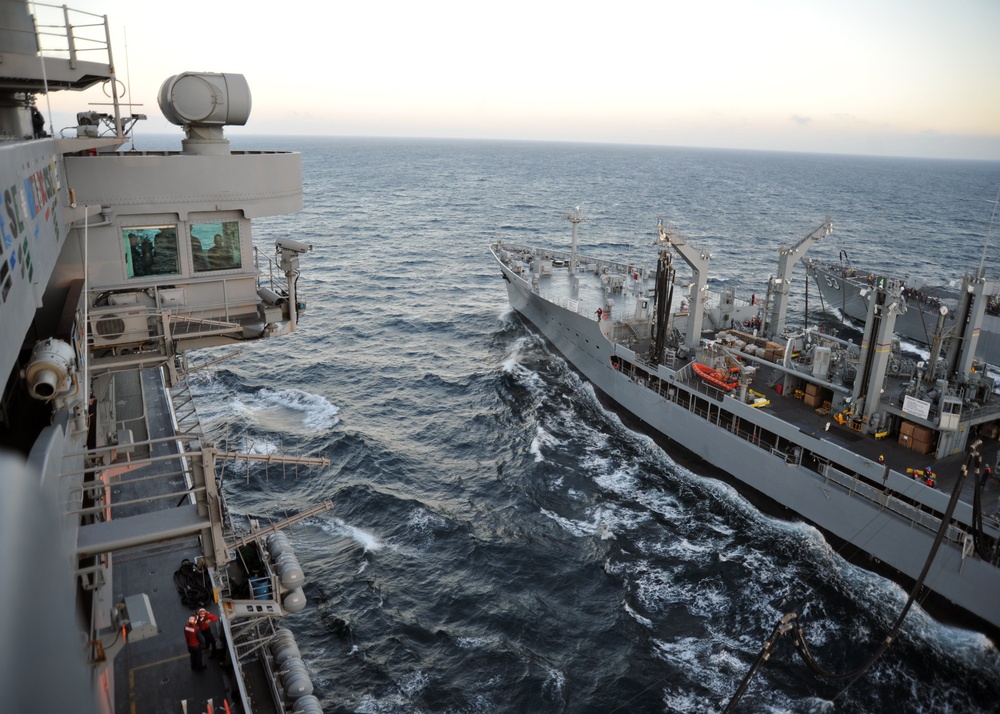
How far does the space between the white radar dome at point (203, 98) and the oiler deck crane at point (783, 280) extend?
27024 millimetres

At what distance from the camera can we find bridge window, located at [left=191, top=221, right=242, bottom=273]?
18.4m

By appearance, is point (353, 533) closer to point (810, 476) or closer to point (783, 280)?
point (810, 476)

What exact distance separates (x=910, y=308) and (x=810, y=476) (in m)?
29.1

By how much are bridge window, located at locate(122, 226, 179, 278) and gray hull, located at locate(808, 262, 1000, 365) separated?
41.0 metres

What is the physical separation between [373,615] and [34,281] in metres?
15.6

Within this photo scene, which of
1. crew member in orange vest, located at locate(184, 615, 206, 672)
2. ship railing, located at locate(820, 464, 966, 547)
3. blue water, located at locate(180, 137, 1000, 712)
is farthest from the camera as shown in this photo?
ship railing, located at locate(820, 464, 966, 547)

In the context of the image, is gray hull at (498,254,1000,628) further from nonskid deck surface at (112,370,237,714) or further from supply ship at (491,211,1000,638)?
nonskid deck surface at (112,370,237,714)

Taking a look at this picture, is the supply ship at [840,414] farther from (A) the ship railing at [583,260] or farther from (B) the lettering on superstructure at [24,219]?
(B) the lettering on superstructure at [24,219]

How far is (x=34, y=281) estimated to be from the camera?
8.96 m

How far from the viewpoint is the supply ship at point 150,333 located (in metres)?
11.1

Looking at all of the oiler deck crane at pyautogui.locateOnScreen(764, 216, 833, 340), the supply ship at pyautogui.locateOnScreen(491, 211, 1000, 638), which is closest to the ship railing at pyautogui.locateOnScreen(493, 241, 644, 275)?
the supply ship at pyautogui.locateOnScreen(491, 211, 1000, 638)

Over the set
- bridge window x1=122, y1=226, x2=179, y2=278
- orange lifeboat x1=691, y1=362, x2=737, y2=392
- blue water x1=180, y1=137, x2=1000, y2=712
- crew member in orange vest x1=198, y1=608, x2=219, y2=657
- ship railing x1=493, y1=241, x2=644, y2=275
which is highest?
bridge window x1=122, y1=226, x2=179, y2=278

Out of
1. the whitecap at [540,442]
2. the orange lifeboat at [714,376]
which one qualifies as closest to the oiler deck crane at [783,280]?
the orange lifeboat at [714,376]

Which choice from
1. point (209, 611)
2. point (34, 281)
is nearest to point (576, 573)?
point (209, 611)
